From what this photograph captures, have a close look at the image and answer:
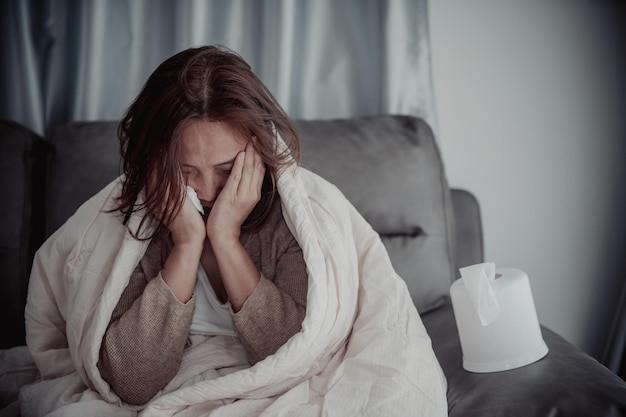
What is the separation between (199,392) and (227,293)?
20 centimetres

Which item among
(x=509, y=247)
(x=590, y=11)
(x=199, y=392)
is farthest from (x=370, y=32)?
(x=199, y=392)

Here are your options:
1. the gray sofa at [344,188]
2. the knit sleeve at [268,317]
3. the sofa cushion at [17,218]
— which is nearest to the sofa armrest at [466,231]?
the gray sofa at [344,188]

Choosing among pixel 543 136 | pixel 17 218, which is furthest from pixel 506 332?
pixel 17 218

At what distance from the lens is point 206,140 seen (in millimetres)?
1051

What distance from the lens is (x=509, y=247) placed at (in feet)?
6.04

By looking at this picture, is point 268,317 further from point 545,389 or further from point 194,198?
point 545,389

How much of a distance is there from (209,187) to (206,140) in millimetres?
110

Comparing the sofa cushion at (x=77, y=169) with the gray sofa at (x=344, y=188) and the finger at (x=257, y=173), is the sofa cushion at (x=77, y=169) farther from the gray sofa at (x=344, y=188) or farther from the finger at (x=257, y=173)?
the finger at (x=257, y=173)

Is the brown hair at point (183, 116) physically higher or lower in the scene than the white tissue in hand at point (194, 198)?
higher

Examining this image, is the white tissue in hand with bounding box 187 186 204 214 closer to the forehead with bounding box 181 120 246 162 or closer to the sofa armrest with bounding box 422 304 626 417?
the forehead with bounding box 181 120 246 162

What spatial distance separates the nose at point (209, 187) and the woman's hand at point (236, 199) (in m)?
0.01

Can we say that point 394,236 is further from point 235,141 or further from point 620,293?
point 620,293

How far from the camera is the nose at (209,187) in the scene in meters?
1.12

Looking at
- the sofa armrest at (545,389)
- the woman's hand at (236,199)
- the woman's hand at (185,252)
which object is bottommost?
the sofa armrest at (545,389)
